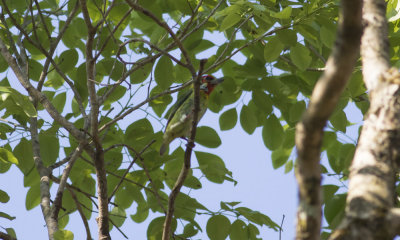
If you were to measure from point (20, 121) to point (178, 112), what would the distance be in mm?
1443

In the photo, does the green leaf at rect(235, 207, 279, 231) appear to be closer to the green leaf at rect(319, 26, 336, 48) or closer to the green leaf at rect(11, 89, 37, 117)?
the green leaf at rect(319, 26, 336, 48)

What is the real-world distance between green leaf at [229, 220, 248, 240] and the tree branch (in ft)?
7.62

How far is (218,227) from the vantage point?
3664 mm

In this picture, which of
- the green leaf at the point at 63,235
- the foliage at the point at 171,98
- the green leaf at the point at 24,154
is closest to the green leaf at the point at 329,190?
the foliage at the point at 171,98

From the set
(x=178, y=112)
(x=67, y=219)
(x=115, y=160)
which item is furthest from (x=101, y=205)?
(x=178, y=112)

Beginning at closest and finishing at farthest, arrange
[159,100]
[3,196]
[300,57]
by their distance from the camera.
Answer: [3,196]
[300,57]
[159,100]

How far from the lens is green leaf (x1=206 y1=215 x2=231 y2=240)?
3.66 meters

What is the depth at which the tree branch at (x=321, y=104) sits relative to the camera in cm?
135

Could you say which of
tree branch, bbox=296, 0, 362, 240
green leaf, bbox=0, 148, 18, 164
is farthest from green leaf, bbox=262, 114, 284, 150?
tree branch, bbox=296, 0, 362, 240

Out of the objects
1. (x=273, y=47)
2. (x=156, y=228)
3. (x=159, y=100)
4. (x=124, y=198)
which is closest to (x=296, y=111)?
(x=273, y=47)

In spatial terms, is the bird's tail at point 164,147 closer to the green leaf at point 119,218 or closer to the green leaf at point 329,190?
the green leaf at point 119,218

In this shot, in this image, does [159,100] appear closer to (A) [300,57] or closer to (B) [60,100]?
(B) [60,100]

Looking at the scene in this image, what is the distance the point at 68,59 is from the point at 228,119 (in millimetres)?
1459

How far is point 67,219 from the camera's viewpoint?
15.3 feet
